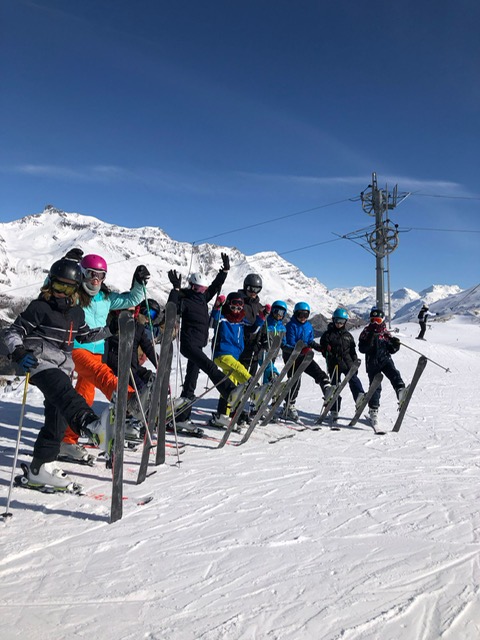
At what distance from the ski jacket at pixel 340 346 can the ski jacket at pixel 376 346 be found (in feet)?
0.88

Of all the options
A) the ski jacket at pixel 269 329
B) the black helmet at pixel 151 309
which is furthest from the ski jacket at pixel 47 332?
the ski jacket at pixel 269 329

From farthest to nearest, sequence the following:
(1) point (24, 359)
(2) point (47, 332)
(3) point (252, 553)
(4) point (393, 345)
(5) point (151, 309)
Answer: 1. (4) point (393, 345)
2. (5) point (151, 309)
3. (2) point (47, 332)
4. (1) point (24, 359)
5. (3) point (252, 553)

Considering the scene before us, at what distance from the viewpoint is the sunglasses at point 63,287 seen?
3.97 m

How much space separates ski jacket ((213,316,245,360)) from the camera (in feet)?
22.5

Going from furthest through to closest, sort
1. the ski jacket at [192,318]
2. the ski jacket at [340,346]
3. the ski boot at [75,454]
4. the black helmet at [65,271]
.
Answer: the ski jacket at [340,346], the ski jacket at [192,318], the ski boot at [75,454], the black helmet at [65,271]

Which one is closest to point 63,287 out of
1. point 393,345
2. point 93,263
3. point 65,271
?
point 65,271

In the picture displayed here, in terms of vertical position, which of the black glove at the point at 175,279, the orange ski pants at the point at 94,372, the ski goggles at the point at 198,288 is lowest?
the orange ski pants at the point at 94,372

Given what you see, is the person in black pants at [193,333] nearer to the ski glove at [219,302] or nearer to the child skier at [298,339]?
the ski glove at [219,302]

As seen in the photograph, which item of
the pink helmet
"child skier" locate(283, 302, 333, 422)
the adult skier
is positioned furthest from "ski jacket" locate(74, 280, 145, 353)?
"child skier" locate(283, 302, 333, 422)

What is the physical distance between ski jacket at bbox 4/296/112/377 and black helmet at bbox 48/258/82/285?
222 mm

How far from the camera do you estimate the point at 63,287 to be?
3.99m

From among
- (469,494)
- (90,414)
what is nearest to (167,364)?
(90,414)

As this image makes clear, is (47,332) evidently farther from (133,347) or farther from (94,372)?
(133,347)

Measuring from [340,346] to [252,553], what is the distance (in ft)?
18.8
